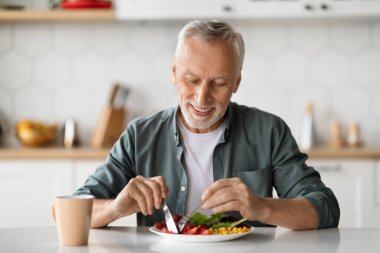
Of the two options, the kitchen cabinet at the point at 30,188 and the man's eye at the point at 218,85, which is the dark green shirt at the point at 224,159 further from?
the kitchen cabinet at the point at 30,188

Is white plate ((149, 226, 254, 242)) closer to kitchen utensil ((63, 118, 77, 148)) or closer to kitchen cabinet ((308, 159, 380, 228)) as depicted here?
kitchen cabinet ((308, 159, 380, 228))

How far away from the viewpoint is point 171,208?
2199 mm

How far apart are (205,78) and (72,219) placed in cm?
68

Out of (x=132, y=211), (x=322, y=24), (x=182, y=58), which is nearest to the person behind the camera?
(x=132, y=211)

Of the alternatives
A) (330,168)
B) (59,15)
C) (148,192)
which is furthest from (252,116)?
(59,15)

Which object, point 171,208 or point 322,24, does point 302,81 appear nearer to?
point 322,24

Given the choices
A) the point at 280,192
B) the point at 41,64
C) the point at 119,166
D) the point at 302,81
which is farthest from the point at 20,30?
the point at 280,192

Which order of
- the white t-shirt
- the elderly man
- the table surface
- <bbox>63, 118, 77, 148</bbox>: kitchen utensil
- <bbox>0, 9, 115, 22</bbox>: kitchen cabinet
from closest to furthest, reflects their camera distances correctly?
the table surface < the elderly man < the white t-shirt < <bbox>0, 9, 115, 22</bbox>: kitchen cabinet < <bbox>63, 118, 77, 148</bbox>: kitchen utensil

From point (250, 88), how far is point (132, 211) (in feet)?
7.47

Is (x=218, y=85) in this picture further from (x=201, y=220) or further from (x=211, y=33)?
(x=201, y=220)

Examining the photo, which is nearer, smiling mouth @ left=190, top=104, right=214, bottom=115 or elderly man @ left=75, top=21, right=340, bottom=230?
elderly man @ left=75, top=21, right=340, bottom=230

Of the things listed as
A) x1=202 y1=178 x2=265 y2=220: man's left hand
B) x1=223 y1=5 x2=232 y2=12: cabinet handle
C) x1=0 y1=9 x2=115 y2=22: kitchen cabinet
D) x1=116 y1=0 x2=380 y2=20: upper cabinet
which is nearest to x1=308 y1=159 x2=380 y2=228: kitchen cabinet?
x1=116 y1=0 x2=380 y2=20: upper cabinet

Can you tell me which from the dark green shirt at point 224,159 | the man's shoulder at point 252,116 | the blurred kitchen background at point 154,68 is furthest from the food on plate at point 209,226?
the blurred kitchen background at point 154,68

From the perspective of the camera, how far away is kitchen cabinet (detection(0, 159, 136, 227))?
3578 mm
